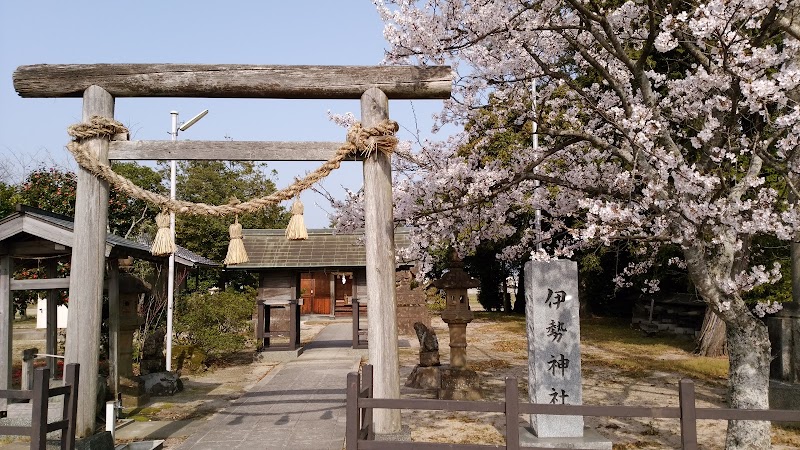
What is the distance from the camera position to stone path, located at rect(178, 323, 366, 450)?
7414 millimetres

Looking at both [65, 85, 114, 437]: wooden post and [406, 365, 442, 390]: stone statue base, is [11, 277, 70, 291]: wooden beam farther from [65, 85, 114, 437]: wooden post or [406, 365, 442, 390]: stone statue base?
[406, 365, 442, 390]: stone statue base

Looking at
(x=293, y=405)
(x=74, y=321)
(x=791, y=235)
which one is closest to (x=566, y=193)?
(x=791, y=235)

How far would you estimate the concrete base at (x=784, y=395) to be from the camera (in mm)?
8289

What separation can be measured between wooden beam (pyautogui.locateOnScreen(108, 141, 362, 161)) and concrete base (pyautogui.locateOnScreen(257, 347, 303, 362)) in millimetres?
11317

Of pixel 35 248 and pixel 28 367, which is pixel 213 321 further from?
pixel 35 248

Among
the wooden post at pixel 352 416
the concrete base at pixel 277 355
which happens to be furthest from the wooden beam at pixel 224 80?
the concrete base at pixel 277 355

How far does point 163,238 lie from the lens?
Answer: 5.98 m

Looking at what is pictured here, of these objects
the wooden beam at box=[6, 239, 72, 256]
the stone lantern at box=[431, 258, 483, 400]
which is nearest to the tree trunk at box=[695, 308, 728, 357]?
the stone lantern at box=[431, 258, 483, 400]

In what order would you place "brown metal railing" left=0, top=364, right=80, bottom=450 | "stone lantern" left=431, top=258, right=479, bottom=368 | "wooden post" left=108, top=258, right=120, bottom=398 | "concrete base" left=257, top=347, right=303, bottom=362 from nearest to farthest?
"brown metal railing" left=0, top=364, right=80, bottom=450, "wooden post" left=108, top=258, right=120, bottom=398, "stone lantern" left=431, top=258, right=479, bottom=368, "concrete base" left=257, top=347, right=303, bottom=362

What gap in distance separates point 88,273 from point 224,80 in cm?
246

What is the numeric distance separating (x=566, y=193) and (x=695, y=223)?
11.1 feet

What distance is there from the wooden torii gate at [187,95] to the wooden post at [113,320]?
12.9 ft

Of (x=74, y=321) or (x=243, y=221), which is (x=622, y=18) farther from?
(x=243, y=221)

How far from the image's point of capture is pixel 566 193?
9945 millimetres
